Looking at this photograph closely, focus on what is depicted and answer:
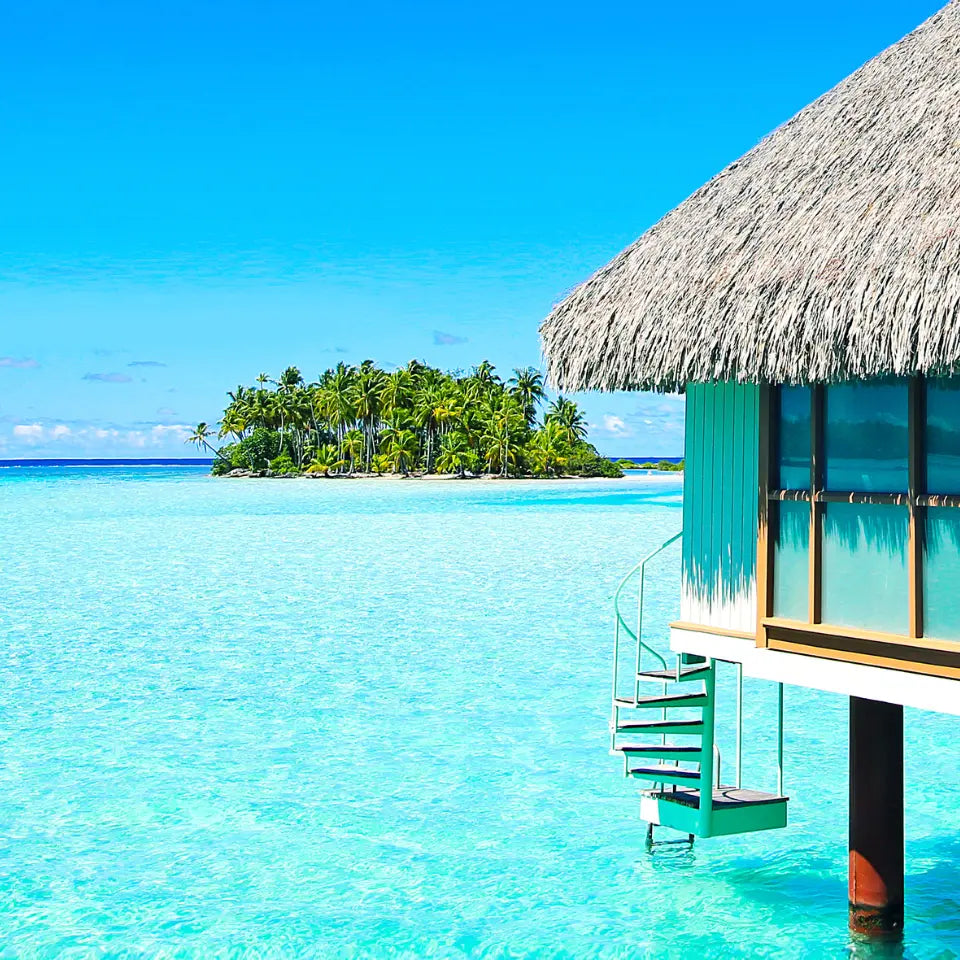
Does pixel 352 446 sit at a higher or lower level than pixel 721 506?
higher

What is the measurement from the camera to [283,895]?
324 inches

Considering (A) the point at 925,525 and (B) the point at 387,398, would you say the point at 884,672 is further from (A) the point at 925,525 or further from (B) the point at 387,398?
(B) the point at 387,398

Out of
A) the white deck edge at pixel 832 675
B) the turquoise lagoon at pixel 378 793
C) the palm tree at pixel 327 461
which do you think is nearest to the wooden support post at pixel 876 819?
the turquoise lagoon at pixel 378 793

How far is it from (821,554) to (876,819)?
1.95 m

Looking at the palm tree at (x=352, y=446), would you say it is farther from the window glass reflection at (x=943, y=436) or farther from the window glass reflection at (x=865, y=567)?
the window glass reflection at (x=943, y=436)

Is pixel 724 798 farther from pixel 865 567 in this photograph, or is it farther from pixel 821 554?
pixel 865 567

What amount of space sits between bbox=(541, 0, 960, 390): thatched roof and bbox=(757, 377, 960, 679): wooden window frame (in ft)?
1.24

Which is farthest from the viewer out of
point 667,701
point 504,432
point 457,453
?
point 457,453

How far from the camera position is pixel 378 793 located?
10562 mm

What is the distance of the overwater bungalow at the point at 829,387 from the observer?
17.6ft

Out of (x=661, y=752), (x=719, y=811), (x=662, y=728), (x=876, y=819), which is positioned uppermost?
(x=662, y=728)

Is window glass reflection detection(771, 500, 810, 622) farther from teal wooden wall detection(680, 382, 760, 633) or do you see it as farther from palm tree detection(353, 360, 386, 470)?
palm tree detection(353, 360, 386, 470)

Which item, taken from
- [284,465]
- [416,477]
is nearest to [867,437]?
[416,477]

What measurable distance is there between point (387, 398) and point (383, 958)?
76.0m
